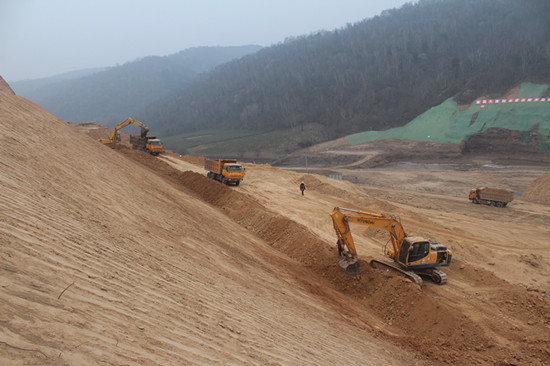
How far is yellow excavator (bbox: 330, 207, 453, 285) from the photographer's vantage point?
12523 millimetres

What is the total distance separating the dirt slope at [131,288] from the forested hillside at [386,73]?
212 feet

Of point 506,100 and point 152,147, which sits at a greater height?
point 152,147

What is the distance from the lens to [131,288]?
17.4 ft

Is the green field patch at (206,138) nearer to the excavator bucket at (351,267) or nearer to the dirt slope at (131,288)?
the dirt slope at (131,288)

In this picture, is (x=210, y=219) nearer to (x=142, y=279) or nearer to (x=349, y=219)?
(x=349, y=219)

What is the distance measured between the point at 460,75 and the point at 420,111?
1818 cm

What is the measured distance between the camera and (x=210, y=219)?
15.5 m

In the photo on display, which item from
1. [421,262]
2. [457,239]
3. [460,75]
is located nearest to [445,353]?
[421,262]

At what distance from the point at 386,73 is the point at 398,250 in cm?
9162

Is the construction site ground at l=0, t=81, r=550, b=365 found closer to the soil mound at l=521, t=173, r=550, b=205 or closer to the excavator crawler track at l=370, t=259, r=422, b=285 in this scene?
the excavator crawler track at l=370, t=259, r=422, b=285

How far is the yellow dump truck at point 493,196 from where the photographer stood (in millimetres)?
29047

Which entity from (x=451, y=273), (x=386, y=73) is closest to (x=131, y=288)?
(x=451, y=273)

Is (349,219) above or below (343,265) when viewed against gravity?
above

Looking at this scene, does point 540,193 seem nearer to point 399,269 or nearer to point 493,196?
point 493,196
